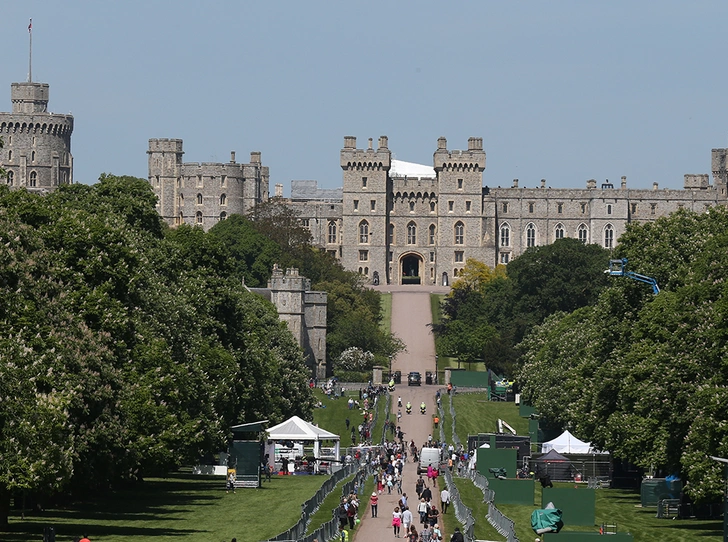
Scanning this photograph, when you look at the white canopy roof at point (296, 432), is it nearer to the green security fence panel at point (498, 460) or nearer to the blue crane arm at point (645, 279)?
the green security fence panel at point (498, 460)

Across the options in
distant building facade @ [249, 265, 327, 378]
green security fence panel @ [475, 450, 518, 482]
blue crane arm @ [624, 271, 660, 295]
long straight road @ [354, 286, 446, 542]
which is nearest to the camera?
long straight road @ [354, 286, 446, 542]

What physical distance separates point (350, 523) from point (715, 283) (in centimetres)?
1085

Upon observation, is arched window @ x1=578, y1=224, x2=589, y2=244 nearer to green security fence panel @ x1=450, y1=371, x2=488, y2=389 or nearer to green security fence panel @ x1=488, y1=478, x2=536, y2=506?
green security fence panel @ x1=450, y1=371, x2=488, y2=389

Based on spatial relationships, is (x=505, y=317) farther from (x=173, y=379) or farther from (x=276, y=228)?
(x=173, y=379)

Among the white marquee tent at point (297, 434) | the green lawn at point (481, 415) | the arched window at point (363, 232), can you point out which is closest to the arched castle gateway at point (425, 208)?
the arched window at point (363, 232)

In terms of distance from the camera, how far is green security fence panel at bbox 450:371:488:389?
347 feet

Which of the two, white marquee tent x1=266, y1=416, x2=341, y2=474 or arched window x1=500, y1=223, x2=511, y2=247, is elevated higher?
arched window x1=500, y1=223, x2=511, y2=247

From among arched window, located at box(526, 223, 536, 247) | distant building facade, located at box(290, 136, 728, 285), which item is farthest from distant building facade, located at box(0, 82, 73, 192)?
arched window, located at box(526, 223, 536, 247)

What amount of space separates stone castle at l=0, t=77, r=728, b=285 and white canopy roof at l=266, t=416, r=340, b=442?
9396 centimetres

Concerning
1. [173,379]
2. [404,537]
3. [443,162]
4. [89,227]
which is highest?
[443,162]

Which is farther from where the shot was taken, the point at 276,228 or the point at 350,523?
the point at 276,228

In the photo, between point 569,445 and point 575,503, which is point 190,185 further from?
point 575,503

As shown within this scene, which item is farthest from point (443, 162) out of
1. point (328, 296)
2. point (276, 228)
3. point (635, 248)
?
point (635, 248)

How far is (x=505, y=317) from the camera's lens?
120 m
